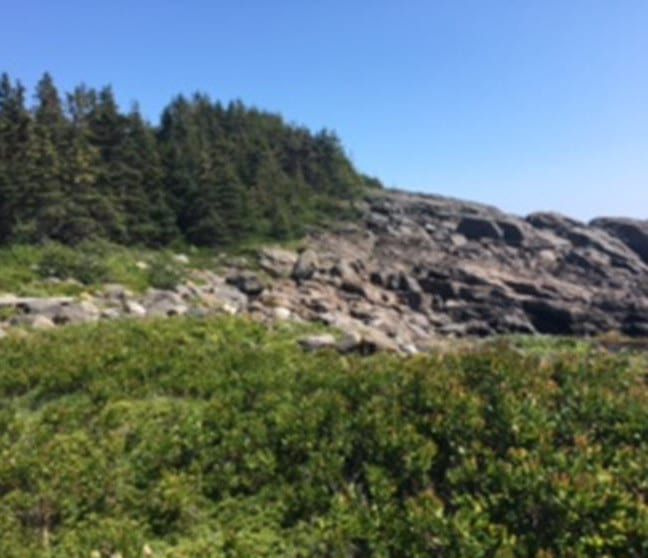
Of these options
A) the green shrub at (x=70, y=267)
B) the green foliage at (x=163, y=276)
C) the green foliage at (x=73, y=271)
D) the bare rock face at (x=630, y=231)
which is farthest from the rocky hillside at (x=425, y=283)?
the green shrub at (x=70, y=267)

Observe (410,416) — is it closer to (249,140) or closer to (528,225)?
(249,140)

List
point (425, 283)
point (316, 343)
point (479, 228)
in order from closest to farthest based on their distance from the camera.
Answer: point (316, 343) → point (425, 283) → point (479, 228)

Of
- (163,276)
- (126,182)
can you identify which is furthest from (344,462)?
(126,182)

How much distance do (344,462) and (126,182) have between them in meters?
38.9

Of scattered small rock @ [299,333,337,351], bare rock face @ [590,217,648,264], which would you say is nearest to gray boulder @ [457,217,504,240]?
bare rock face @ [590,217,648,264]

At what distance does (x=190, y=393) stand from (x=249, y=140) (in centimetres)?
6141

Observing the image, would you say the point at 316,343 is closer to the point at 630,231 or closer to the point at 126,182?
the point at 126,182

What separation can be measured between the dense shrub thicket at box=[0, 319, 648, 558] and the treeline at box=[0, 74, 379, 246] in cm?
2653

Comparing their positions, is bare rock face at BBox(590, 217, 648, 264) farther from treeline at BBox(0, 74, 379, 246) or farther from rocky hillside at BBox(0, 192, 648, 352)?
treeline at BBox(0, 74, 379, 246)

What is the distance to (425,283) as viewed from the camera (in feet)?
154

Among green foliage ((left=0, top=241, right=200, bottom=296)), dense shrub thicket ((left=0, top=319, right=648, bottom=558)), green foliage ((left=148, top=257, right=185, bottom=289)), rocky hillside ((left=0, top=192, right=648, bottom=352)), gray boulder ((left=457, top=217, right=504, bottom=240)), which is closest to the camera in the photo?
dense shrub thicket ((left=0, top=319, right=648, bottom=558))

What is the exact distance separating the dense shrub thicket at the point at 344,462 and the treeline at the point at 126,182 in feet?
87.1

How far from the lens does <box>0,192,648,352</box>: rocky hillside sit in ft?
79.5

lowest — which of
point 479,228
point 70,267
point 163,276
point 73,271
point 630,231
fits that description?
point 163,276
